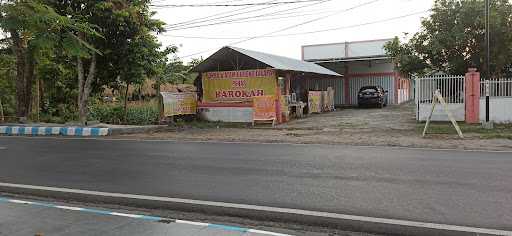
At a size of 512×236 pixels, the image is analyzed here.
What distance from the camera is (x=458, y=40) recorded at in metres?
20.1

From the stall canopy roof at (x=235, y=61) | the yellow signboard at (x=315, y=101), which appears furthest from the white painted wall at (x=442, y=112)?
the yellow signboard at (x=315, y=101)

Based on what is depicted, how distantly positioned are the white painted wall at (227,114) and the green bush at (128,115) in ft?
8.30

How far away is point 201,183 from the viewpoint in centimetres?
771

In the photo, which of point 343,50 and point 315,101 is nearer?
point 315,101

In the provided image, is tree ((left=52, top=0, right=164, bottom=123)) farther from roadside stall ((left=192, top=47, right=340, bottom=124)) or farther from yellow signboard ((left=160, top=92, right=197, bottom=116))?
roadside stall ((left=192, top=47, right=340, bottom=124))

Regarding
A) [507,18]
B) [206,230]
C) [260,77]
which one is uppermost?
[507,18]

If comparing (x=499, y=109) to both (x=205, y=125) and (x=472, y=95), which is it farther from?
(x=205, y=125)

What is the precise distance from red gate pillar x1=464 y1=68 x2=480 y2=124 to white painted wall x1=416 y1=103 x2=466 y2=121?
0.35m

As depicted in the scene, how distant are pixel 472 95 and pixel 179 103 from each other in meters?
13.3

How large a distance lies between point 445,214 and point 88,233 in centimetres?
438

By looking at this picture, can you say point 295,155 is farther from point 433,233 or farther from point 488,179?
point 433,233

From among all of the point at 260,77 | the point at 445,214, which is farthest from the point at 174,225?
the point at 260,77

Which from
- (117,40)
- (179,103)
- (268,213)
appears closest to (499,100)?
(179,103)

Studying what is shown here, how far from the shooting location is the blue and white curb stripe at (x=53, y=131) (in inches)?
701
